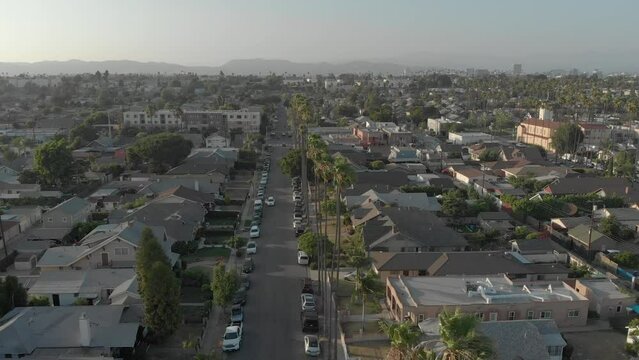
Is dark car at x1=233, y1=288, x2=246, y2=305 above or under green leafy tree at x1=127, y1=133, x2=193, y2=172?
under

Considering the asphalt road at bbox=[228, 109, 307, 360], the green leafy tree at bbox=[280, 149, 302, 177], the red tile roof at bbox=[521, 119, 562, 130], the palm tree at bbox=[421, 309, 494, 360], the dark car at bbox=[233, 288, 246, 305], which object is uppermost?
the palm tree at bbox=[421, 309, 494, 360]

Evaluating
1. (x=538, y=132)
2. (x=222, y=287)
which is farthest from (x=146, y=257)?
(x=538, y=132)

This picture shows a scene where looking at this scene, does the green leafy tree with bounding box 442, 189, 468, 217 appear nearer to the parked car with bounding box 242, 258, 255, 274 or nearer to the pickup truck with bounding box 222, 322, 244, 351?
the parked car with bounding box 242, 258, 255, 274

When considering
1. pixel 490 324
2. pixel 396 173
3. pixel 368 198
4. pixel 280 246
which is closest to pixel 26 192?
pixel 280 246

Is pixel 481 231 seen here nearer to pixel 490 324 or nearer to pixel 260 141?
pixel 490 324

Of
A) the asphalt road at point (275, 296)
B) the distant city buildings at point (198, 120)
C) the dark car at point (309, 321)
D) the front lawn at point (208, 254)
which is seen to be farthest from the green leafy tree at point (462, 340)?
the distant city buildings at point (198, 120)

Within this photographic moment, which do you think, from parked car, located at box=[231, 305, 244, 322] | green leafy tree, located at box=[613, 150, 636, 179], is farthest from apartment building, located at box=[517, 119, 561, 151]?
parked car, located at box=[231, 305, 244, 322]

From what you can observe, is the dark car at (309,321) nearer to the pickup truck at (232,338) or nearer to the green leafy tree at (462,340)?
the pickup truck at (232,338)
